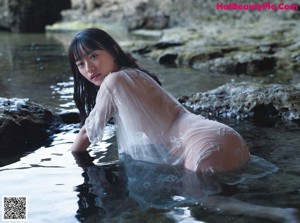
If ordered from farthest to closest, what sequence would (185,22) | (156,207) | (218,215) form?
(185,22)
(156,207)
(218,215)

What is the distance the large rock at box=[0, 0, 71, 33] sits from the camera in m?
27.2

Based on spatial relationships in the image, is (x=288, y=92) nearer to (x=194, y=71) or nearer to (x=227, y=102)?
(x=227, y=102)

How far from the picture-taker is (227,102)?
563 centimetres

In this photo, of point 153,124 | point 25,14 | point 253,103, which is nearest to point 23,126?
point 153,124

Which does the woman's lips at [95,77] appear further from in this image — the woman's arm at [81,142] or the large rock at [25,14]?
the large rock at [25,14]

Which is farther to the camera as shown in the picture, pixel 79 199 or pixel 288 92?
pixel 288 92

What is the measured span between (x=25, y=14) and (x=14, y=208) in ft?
86.3

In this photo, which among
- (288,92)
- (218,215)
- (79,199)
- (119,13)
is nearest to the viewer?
(218,215)

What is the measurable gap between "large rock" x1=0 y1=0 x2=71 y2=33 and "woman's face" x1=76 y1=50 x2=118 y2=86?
982 inches

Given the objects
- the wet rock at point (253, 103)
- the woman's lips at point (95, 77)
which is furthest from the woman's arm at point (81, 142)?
the wet rock at point (253, 103)

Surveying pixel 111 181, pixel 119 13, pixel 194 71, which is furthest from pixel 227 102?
pixel 119 13

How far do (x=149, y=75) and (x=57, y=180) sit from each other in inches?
43.6

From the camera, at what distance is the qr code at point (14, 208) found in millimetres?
2818

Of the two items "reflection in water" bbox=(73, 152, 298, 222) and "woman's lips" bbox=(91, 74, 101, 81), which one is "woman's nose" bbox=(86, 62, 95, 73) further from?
"reflection in water" bbox=(73, 152, 298, 222)
